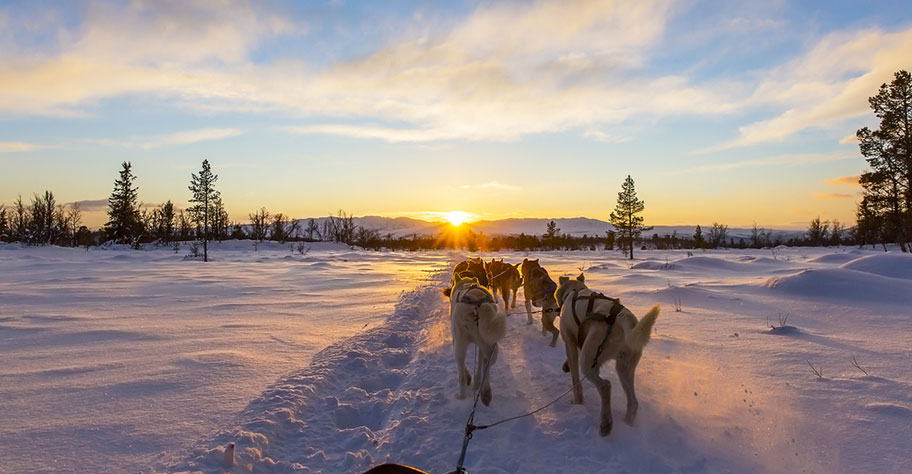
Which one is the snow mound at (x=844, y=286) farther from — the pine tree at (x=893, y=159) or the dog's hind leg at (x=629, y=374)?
the pine tree at (x=893, y=159)

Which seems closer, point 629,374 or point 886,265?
point 629,374

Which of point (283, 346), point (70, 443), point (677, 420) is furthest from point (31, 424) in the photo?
point (677, 420)

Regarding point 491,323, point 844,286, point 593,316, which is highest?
point 593,316

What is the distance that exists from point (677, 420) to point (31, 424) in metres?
5.49

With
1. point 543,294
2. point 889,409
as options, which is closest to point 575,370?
point 543,294

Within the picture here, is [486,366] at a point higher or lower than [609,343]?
lower

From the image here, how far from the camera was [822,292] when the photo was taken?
9.63 m

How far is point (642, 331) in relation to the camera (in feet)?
10.3

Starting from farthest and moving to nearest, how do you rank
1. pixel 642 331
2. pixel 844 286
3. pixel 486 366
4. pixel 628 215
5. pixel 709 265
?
1. pixel 628 215
2. pixel 709 265
3. pixel 844 286
4. pixel 486 366
5. pixel 642 331

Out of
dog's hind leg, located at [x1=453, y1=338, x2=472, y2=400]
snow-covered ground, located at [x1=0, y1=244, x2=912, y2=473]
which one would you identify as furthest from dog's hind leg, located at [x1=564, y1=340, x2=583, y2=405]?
dog's hind leg, located at [x1=453, y1=338, x2=472, y2=400]

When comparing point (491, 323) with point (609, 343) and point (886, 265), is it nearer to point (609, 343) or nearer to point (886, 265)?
point (609, 343)

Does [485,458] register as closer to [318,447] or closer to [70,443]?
[318,447]

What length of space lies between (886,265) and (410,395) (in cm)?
1688

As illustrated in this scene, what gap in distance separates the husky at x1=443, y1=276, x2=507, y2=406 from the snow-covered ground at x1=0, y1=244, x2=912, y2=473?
0.85 ft
